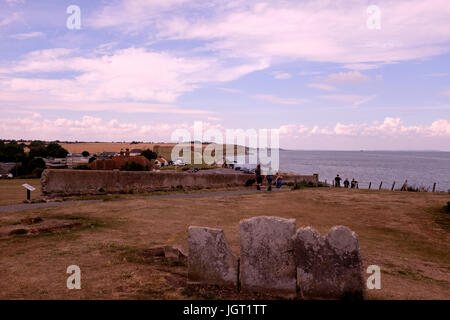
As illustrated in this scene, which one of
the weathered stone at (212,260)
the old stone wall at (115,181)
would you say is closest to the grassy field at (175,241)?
the weathered stone at (212,260)

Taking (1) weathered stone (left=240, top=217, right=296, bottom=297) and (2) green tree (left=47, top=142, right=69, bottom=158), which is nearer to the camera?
(1) weathered stone (left=240, top=217, right=296, bottom=297)

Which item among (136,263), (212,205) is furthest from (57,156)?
(136,263)

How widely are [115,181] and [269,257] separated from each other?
1351 cm

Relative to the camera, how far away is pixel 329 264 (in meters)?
6.01

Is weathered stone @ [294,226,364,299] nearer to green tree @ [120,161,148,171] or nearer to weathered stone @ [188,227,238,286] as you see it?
weathered stone @ [188,227,238,286]

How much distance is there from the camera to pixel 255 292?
627cm

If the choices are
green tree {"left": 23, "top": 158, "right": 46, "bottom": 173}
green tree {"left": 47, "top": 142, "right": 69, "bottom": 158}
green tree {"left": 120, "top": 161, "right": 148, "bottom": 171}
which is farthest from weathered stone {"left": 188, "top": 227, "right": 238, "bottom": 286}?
green tree {"left": 47, "top": 142, "right": 69, "bottom": 158}

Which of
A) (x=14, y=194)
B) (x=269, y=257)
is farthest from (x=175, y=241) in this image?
(x=14, y=194)

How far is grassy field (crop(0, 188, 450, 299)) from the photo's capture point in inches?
242

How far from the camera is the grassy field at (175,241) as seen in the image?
6156mm

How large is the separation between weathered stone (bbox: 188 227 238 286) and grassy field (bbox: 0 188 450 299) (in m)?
0.31

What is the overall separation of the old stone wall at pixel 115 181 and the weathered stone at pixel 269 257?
12.8 m

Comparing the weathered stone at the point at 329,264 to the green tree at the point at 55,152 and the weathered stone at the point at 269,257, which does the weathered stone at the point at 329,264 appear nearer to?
the weathered stone at the point at 269,257
